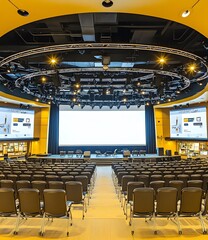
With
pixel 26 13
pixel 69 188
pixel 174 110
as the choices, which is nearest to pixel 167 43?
pixel 26 13

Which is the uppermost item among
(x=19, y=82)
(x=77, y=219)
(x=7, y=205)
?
(x=19, y=82)

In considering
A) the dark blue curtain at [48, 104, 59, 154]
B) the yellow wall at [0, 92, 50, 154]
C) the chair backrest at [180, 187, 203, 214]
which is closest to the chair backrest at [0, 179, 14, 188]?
the chair backrest at [180, 187, 203, 214]

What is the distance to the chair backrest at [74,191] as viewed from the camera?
5.88m

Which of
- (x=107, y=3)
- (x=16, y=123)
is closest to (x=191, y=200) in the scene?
(x=107, y=3)

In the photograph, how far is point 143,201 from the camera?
4734 mm

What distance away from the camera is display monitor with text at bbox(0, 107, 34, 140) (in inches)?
729

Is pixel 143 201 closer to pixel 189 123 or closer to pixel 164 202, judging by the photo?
pixel 164 202

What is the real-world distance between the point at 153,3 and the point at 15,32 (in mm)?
6085

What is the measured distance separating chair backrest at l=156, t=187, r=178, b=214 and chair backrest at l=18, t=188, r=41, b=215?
2610 millimetres

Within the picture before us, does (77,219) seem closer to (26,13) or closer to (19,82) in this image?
(26,13)

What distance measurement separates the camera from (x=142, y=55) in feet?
31.9

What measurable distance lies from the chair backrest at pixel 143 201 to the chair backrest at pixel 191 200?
2.27ft

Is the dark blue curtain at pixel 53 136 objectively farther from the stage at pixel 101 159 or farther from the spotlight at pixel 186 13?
the spotlight at pixel 186 13

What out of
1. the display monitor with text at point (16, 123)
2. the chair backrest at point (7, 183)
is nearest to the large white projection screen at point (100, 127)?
the display monitor with text at point (16, 123)
